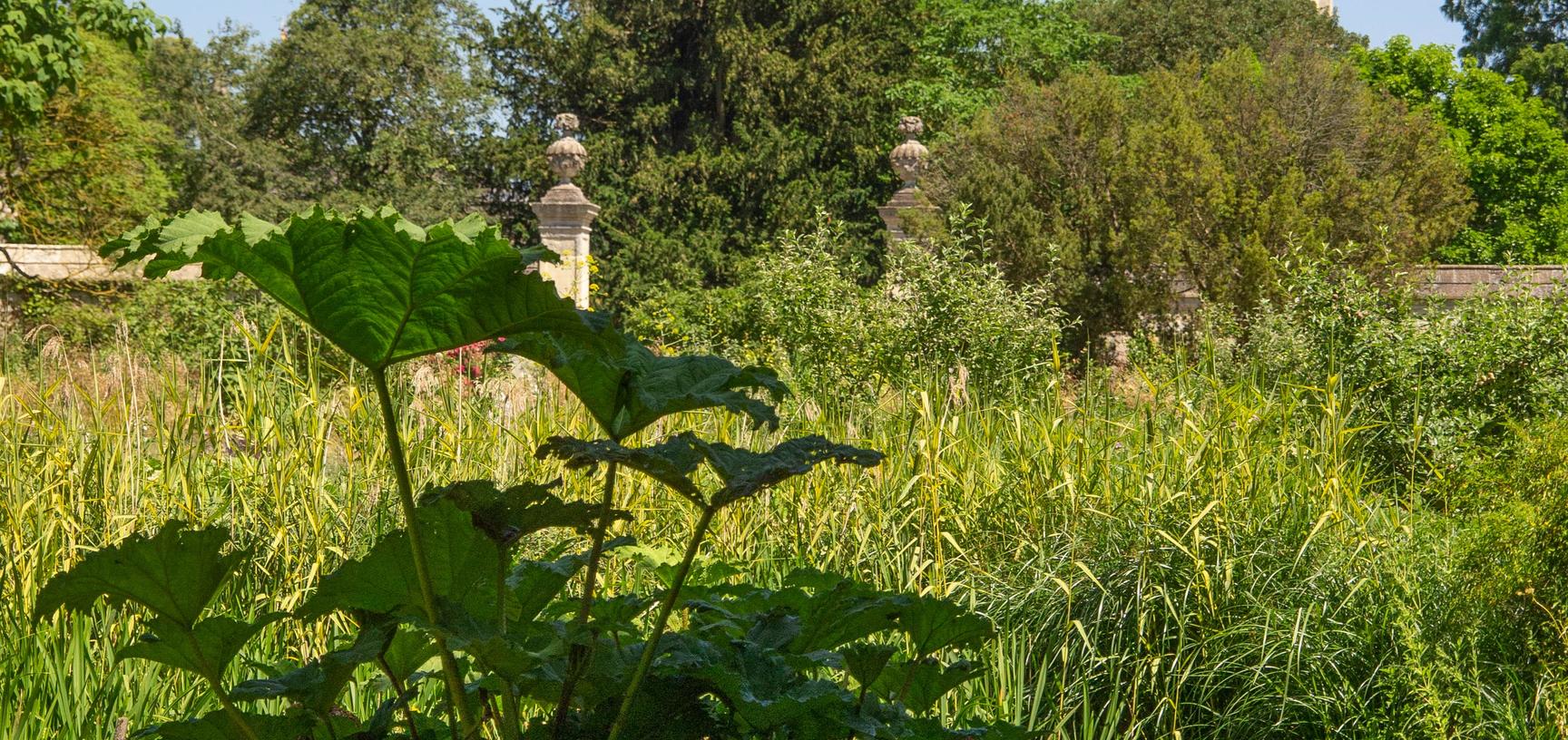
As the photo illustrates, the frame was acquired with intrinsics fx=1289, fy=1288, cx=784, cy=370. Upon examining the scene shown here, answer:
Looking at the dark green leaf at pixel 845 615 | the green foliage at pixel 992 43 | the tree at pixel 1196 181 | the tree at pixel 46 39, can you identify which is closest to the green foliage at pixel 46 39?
the tree at pixel 46 39

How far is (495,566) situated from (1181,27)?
24.8 m

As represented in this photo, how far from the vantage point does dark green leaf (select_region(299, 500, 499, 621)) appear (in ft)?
4.11

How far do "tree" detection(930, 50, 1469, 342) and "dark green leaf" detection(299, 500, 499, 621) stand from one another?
35.3ft

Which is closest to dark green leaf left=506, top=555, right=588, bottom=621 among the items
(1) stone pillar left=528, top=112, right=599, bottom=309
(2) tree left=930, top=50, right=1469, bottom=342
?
(2) tree left=930, top=50, right=1469, bottom=342

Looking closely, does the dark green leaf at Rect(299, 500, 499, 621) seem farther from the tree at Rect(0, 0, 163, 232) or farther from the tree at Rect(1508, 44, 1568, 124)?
the tree at Rect(1508, 44, 1568, 124)

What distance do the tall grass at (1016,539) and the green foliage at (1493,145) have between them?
22.2 meters

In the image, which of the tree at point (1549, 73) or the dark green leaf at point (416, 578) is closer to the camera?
the dark green leaf at point (416, 578)

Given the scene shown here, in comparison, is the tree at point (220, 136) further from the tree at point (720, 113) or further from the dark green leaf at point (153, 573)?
the dark green leaf at point (153, 573)

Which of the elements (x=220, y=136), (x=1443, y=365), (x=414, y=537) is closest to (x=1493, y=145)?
(x=1443, y=365)

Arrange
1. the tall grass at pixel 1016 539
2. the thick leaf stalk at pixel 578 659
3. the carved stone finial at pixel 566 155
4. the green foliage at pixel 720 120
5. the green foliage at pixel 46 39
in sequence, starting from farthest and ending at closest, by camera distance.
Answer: the green foliage at pixel 720 120 < the carved stone finial at pixel 566 155 < the green foliage at pixel 46 39 < the tall grass at pixel 1016 539 < the thick leaf stalk at pixel 578 659

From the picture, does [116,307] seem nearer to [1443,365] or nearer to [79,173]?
[79,173]

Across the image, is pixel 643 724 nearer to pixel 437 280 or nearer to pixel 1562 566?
pixel 437 280

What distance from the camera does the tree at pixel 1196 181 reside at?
38.8 ft

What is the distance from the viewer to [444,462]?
13.6 ft
